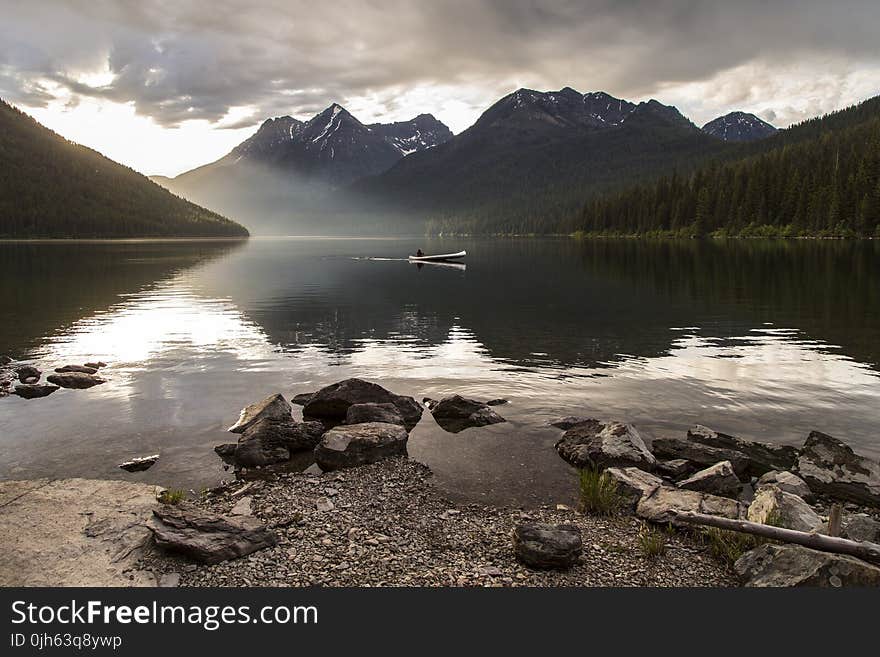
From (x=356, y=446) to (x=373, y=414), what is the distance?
9.69 ft

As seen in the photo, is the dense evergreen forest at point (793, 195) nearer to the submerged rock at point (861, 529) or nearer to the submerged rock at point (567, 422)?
the submerged rock at point (567, 422)

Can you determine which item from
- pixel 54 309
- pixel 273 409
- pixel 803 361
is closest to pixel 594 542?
pixel 273 409

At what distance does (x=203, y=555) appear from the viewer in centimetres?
1018

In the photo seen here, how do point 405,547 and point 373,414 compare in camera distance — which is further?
point 373,414

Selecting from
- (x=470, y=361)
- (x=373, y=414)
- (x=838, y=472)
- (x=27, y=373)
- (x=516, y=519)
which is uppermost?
(x=27, y=373)

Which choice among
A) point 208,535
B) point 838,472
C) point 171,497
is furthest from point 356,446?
point 838,472

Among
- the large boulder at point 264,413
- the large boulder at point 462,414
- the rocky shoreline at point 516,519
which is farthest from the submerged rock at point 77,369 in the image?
the large boulder at point 462,414

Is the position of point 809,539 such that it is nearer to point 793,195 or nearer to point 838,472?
point 838,472

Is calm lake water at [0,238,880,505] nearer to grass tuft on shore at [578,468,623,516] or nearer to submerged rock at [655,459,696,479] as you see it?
grass tuft on shore at [578,468,623,516]

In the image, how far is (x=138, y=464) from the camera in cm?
1614

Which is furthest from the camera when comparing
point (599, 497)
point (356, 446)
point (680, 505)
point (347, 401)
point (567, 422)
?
point (347, 401)

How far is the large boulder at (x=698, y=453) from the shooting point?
16203 mm

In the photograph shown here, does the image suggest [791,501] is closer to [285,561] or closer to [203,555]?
[285,561]

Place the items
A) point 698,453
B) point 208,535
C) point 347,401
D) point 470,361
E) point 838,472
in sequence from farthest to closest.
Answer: point 470,361
point 347,401
point 698,453
point 838,472
point 208,535
